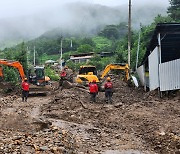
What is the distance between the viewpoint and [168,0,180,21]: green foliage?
5962 centimetres

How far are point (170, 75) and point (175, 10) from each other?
44.7 metres

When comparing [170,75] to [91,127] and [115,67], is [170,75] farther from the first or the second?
[115,67]

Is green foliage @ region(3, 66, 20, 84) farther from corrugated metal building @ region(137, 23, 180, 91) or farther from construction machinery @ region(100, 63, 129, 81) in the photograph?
corrugated metal building @ region(137, 23, 180, 91)

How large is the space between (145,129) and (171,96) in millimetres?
6333

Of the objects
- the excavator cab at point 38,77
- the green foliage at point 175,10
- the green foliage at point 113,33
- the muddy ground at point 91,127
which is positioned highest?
the green foliage at point 175,10

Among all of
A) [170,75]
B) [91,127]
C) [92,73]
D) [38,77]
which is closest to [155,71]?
[170,75]

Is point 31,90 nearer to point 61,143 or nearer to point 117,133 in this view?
point 117,133

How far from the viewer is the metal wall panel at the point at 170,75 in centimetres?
1842

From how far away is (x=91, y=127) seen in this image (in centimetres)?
1384

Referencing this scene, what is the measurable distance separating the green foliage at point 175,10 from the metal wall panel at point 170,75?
→ 41963 millimetres

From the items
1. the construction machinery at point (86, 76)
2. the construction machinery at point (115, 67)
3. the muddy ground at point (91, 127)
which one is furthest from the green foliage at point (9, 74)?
the muddy ground at point (91, 127)

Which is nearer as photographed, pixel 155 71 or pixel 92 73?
pixel 155 71

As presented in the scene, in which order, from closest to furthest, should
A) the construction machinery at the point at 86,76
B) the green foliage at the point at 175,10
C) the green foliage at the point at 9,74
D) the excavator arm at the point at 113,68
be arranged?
the construction machinery at the point at 86,76 → the excavator arm at the point at 113,68 → the green foliage at the point at 9,74 → the green foliage at the point at 175,10

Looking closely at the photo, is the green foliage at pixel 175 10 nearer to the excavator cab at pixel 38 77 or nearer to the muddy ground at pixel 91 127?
the excavator cab at pixel 38 77
